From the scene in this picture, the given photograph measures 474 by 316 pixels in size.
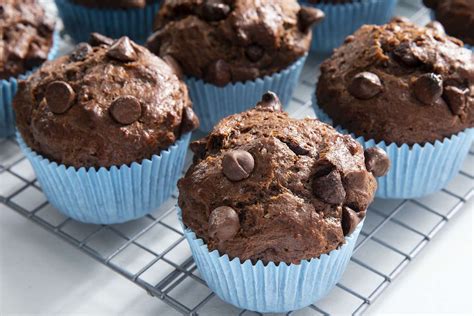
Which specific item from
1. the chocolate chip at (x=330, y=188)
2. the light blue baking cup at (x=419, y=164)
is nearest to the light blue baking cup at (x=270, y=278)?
the chocolate chip at (x=330, y=188)

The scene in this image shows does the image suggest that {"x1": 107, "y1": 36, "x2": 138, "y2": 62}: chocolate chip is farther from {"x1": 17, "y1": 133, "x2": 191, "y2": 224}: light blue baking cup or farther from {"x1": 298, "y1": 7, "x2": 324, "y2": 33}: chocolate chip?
{"x1": 298, "y1": 7, "x2": 324, "y2": 33}: chocolate chip

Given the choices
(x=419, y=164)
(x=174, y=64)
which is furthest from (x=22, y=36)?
(x=419, y=164)

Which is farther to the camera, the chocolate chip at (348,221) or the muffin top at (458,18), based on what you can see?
the muffin top at (458,18)

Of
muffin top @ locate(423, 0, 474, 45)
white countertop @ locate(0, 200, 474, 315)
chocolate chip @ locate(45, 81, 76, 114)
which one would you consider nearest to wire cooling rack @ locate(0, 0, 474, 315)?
white countertop @ locate(0, 200, 474, 315)

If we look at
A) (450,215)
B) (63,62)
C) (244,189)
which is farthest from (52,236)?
(450,215)

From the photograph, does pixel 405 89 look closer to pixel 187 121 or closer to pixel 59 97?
pixel 187 121

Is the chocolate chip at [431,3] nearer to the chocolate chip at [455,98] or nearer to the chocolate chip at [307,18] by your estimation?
the chocolate chip at [307,18]
